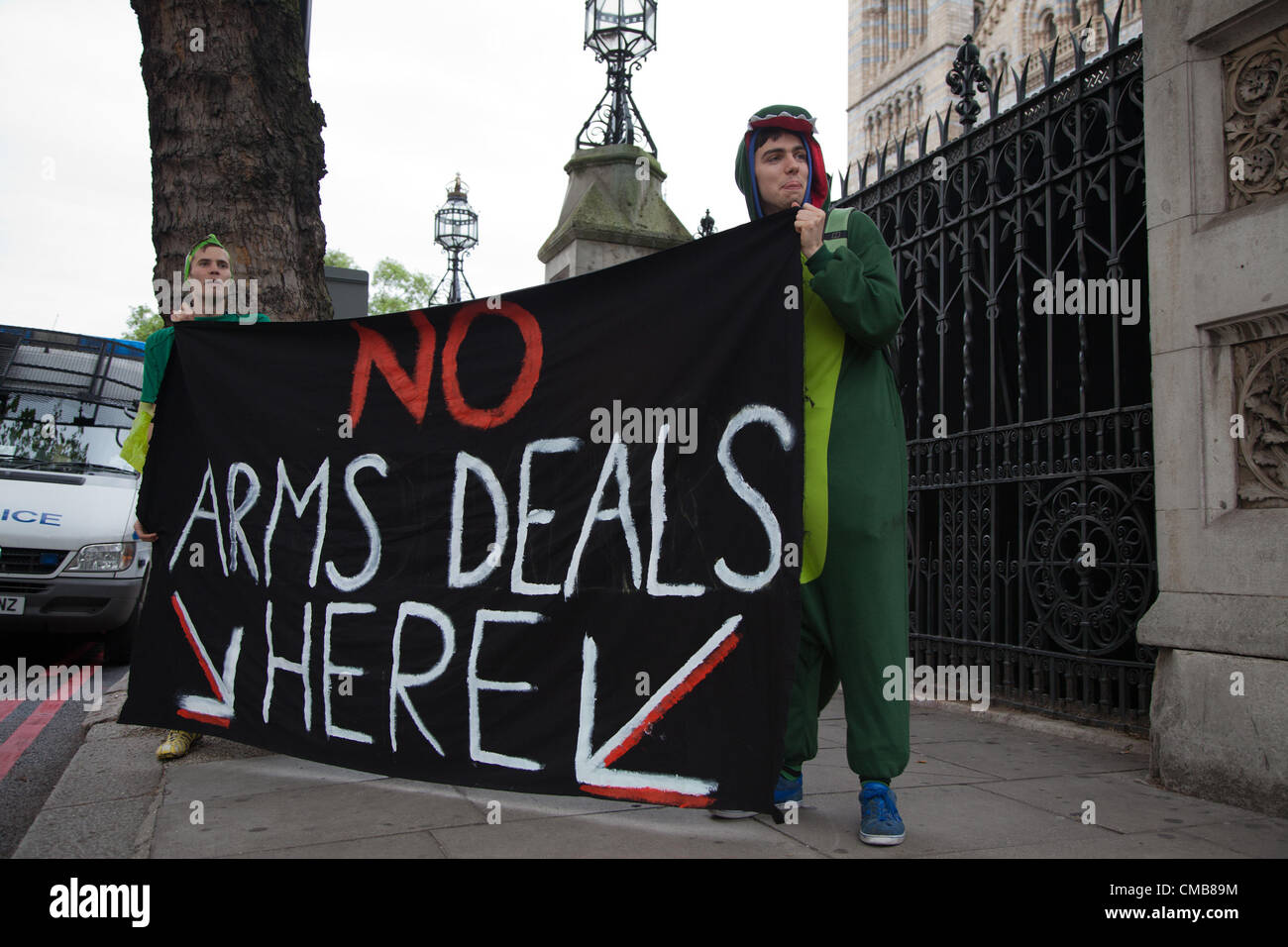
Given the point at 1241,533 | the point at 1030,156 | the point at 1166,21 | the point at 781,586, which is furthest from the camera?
the point at 1030,156

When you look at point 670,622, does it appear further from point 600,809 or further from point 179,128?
point 179,128

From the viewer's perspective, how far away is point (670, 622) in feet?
9.68

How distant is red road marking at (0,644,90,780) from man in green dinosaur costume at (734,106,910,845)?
12.1ft

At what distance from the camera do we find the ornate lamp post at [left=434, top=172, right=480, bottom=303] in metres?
21.3

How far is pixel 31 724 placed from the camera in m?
5.39

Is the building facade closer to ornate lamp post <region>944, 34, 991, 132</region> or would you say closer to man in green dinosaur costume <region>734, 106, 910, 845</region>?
ornate lamp post <region>944, 34, 991, 132</region>

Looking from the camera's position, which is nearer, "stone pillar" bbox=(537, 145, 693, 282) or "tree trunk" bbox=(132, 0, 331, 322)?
"tree trunk" bbox=(132, 0, 331, 322)

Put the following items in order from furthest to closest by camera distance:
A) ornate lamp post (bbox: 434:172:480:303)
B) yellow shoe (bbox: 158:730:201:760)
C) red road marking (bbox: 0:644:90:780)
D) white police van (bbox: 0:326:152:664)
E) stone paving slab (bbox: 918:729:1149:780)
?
ornate lamp post (bbox: 434:172:480:303) → white police van (bbox: 0:326:152:664) → red road marking (bbox: 0:644:90:780) → yellow shoe (bbox: 158:730:201:760) → stone paving slab (bbox: 918:729:1149:780)

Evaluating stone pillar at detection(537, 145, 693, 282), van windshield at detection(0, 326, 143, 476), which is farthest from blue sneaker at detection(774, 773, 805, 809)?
van windshield at detection(0, 326, 143, 476)

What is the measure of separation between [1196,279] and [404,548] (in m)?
3.08

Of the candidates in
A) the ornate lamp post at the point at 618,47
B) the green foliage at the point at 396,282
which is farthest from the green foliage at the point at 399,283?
the ornate lamp post at the point at 618,47

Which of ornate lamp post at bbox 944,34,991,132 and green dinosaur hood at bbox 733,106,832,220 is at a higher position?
ornate lamp post at bbox 944,34,991,132

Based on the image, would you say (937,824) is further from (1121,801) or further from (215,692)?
(215,692)
